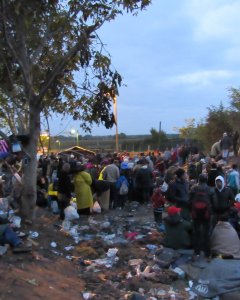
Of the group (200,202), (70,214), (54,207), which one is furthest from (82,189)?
(200,202)

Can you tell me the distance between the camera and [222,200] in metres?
11.2

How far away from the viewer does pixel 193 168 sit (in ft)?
67.6

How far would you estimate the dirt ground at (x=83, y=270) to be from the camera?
25.3 ft

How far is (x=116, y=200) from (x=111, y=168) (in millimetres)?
1122

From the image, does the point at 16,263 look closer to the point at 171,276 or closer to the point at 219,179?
the point at 171,276

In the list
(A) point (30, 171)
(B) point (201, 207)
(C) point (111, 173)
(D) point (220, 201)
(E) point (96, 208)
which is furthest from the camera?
(C) point (111, 173)

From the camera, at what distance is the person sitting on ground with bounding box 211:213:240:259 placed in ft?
32.7

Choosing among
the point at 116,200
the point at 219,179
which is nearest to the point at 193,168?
the point at 116,200

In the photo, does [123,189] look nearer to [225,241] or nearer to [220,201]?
[220,201]

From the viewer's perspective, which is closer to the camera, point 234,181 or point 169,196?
point 169,196

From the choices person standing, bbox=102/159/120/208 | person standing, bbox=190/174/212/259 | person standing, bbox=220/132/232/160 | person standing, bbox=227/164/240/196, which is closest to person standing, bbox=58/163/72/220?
person standing, bbox=102/159/120/208

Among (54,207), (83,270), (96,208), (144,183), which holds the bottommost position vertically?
(83,270)

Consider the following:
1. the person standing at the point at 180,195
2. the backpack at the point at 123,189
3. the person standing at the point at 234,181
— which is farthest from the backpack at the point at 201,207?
the backpack at the point at 123,189

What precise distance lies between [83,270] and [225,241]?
2914 millimetres
